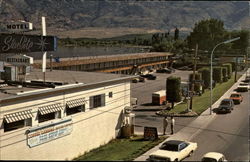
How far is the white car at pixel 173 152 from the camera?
2156 cm

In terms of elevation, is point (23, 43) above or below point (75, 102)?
above

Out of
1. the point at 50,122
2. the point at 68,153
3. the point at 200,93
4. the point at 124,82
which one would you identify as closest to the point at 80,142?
the point at 68,153

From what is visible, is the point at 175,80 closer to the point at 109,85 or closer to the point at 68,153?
the point at 109,85

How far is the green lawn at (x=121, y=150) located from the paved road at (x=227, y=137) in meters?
3.62

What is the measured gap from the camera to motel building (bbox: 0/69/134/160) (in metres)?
20.2

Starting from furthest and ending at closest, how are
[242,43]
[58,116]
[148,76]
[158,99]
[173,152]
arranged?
[242,43], [148,76], [158,99], [58,116], [173,152]

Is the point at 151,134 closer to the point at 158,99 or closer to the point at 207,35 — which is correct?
the point at 158,99

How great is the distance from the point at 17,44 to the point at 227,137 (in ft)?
60.7

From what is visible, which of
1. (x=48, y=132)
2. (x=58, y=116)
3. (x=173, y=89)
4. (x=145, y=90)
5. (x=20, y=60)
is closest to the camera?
(x=48, y=132)

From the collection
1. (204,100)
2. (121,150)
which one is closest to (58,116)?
(121,150)

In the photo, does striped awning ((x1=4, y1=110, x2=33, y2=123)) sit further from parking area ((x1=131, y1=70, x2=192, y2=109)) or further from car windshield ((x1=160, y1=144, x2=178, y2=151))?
parking area ((x1=131, y1=70, x2=192, y2=109))

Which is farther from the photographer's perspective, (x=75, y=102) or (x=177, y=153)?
(x=75, y=102)

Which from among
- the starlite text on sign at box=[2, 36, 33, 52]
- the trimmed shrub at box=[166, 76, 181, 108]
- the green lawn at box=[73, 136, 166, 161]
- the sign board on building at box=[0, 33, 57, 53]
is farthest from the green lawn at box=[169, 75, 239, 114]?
the starlite text on sign at box=[2, 36, 33, 52]

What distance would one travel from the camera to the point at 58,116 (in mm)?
23688
